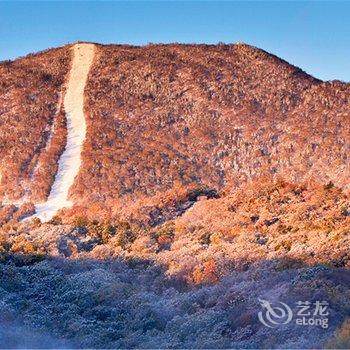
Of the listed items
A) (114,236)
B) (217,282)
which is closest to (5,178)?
(114,236)

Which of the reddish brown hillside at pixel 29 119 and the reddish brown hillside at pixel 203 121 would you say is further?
the reddish brown hillside at pixel 29 119

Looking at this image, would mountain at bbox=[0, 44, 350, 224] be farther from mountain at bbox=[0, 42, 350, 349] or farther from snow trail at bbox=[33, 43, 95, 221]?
snow trail at bbox=[33, 43, 95, 221]

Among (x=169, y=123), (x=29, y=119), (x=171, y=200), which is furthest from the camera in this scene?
(x=29, y=119)

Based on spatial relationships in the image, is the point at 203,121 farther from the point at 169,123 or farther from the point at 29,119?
Answer: the point at 29,119

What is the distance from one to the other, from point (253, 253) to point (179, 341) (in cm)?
540

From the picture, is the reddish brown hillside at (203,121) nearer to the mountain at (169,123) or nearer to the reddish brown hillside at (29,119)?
the mountain at (169,123)

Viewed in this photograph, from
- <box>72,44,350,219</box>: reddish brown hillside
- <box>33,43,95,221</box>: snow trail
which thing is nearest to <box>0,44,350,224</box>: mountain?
<box>72,44,350,219</box>: reddish brown hillside

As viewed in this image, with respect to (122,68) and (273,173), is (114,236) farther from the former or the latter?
(122,68)

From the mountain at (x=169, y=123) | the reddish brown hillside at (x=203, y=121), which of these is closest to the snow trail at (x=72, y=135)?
the mountain at (x=169, y=123)

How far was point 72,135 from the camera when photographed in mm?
43531

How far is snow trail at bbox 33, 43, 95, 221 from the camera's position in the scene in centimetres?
3356

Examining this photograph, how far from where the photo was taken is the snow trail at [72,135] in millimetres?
33562

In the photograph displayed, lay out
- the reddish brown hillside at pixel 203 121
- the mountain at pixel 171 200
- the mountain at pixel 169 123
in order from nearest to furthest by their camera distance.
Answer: the mountain at pixel 171 200
the mountain at pixel 169 123
the reddish brown hillside at pixel 203 121

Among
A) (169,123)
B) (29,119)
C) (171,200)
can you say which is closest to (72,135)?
(29,119)
